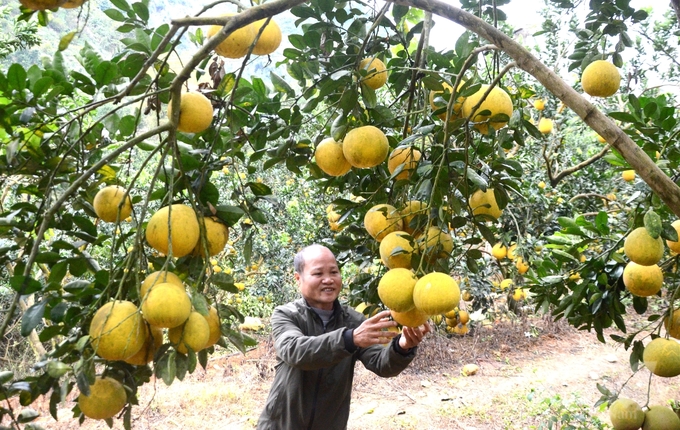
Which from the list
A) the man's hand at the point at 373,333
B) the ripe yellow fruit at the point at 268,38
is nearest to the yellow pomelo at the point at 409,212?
the man's hand at the point at 373,333

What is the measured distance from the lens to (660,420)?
1680mm

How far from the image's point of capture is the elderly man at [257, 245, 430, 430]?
195cm

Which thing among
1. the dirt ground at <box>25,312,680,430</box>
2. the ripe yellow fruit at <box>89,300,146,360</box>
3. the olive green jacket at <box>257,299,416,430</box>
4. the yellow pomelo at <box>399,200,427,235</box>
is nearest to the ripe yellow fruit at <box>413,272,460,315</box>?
the yellow pomelo at <box>399,200,427,235</box>

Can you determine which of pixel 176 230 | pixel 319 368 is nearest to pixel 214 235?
pixel 176 230

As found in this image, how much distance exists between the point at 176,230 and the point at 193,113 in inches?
9.3

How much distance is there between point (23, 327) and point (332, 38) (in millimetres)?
1093

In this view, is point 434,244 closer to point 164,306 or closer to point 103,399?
point 164,306

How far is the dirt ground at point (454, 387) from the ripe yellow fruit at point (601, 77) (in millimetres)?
2703

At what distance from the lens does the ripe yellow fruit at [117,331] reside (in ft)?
2.66

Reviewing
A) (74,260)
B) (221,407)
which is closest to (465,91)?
(74,260)

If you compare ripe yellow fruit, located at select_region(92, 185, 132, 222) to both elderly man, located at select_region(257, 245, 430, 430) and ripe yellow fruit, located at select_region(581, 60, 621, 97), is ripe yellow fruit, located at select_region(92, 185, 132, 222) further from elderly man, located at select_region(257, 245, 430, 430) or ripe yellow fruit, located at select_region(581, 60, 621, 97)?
ripe yellow fruit, located at select_region(581, 60, 621, 97)

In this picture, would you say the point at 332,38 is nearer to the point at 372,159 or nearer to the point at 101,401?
the point at 372,159

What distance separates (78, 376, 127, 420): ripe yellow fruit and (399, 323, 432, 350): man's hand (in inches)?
33.3

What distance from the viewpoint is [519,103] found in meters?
1.40
